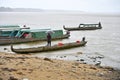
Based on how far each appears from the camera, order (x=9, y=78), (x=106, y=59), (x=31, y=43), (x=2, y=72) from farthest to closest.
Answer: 1. (x=31, y=43)
2. (x=106, y=59)
3. (x=2, y=72)
4. (x=9, y=78)

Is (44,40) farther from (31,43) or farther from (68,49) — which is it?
(68,49)

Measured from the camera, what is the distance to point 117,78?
13.6 meters

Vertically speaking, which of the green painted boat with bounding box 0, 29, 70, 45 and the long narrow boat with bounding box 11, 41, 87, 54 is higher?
the green painted boat with bounding box 0, 29, 70, 45

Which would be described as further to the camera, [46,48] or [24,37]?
[24,37]

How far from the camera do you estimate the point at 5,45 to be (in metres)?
30.2

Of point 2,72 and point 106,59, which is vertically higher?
point 2,72

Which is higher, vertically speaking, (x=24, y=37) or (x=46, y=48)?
(x=24, y=37)

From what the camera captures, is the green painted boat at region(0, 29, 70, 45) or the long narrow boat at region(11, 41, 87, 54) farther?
the green painted boat at region(0, 29, 70, 45)

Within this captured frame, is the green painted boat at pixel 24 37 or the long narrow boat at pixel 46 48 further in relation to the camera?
the green painted boat at pixel 24 37

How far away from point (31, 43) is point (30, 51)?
26.9 ft

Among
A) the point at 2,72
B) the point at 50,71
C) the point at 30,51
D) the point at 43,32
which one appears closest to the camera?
the point at 2,72

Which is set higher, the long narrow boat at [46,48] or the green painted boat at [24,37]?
the green painted boat at [24,37]

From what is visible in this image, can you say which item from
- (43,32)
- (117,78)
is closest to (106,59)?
(117,78)

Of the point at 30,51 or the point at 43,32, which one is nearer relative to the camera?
the point at 30,51
